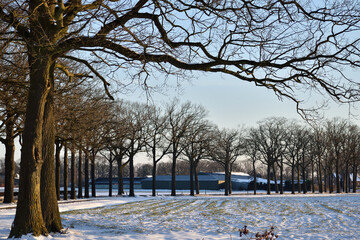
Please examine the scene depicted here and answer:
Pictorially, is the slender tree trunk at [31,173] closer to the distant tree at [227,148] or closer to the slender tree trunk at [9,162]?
the slender tree trunk at [9,162]

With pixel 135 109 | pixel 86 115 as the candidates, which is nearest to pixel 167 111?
pixel 135 109

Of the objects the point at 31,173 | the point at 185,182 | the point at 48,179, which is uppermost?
the point at 31,173

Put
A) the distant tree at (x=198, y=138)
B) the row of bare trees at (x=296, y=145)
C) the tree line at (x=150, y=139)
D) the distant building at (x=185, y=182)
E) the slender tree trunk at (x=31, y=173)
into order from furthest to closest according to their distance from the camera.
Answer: the distant building at (x=185, y=182) < the row of bare trees at (x=296, y=145) < the distant tree at (x=198, y=138) < the tree line at (x=150, y=139) < the slender tree trunk at (x=31, y=173)

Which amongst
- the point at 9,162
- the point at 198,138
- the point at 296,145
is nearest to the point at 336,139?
the point at 296,145

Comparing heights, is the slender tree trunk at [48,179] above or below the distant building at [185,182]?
above

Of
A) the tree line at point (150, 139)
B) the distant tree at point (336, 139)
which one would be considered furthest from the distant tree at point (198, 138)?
the distant tree at point (336, 139)

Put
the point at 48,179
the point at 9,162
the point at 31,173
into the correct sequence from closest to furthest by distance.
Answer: the point at 31,173 → the point at 48,179 → the point at 9,162

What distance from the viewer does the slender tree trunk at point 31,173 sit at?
31.5 ft

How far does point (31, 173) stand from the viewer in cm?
971

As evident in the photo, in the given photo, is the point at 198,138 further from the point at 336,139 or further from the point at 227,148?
the point at 336,139

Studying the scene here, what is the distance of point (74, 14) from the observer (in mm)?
10688

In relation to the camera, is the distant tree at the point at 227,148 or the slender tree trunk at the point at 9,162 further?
the distant tree at the point at 227,148

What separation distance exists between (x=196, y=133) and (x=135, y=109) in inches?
321

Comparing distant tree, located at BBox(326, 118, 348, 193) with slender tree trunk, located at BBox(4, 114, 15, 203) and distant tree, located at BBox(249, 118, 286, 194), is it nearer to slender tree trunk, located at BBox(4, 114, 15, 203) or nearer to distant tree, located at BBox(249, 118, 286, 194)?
distant tree, located at BBox(249, 118, 286, 194)
